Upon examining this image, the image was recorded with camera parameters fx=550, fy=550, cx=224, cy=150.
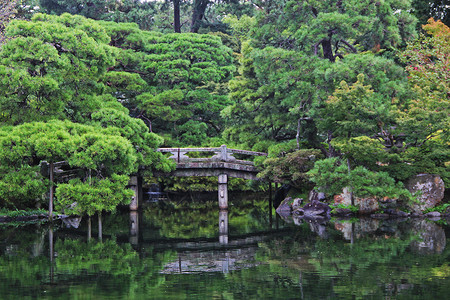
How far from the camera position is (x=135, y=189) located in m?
23.1

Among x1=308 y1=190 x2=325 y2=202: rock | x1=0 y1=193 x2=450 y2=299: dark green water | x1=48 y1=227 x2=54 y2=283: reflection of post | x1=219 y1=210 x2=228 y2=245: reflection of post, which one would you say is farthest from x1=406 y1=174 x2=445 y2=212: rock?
x1=48 y1=227 x2=54 y2=283: reflection of post

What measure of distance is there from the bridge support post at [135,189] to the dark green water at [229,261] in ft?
13.4

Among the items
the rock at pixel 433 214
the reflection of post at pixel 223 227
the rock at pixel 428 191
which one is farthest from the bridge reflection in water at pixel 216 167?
the rock at pixel 433 214

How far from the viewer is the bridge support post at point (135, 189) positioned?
22.9m

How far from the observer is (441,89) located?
765 inches

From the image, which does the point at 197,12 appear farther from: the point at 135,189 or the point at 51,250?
the point at 51,250

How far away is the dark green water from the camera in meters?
8.38

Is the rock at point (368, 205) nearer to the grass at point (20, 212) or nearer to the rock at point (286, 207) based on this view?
the rock at point (286, 207)

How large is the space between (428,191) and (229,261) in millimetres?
11146

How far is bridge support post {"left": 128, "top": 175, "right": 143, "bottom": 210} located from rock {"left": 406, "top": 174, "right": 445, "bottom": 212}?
10.9 m

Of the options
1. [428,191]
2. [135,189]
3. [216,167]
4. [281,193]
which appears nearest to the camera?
[428,191]

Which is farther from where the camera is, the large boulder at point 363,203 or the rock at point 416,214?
the large boulder at point 363,203

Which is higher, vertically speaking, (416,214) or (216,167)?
(216,167)

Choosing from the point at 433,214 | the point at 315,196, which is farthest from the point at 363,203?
the point at 433,214
